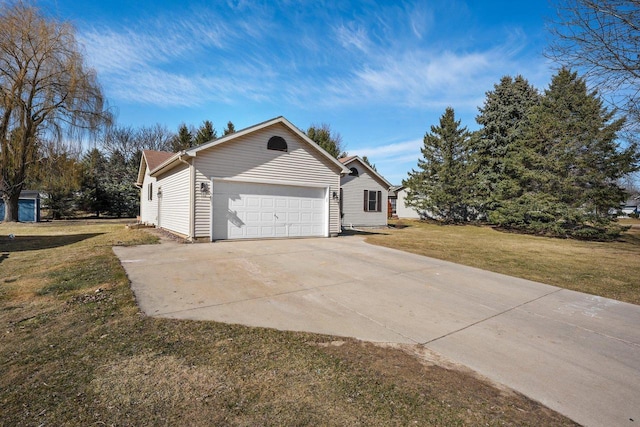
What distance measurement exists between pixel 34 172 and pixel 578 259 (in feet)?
89.8

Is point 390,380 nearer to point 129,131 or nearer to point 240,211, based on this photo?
point 240,211

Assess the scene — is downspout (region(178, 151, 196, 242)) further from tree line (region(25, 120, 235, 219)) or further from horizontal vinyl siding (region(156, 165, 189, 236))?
tree line (region(25, 120, 235, 219))

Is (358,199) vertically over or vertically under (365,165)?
under

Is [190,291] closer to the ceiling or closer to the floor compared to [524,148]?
closer to the floor

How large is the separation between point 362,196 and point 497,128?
12.8 m

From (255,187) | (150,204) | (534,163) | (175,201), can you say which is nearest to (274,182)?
(255,187)

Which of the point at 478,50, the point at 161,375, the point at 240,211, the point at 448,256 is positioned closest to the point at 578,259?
the point at 448,256

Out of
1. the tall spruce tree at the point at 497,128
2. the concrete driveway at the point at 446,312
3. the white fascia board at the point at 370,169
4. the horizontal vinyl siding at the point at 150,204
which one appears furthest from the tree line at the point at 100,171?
the tall spruce tree at the point at 497,128

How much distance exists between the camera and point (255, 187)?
445 inches

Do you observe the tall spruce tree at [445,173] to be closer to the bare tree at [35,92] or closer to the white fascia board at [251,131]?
the white fascia board at [251,131]

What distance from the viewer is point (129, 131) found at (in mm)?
38938

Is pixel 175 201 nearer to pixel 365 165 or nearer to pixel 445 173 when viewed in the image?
pixel 365 165

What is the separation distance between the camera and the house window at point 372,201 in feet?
65.1

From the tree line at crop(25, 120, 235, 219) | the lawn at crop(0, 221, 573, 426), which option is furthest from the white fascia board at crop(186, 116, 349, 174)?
the tree line at crop(25, 120, 235, 219)
